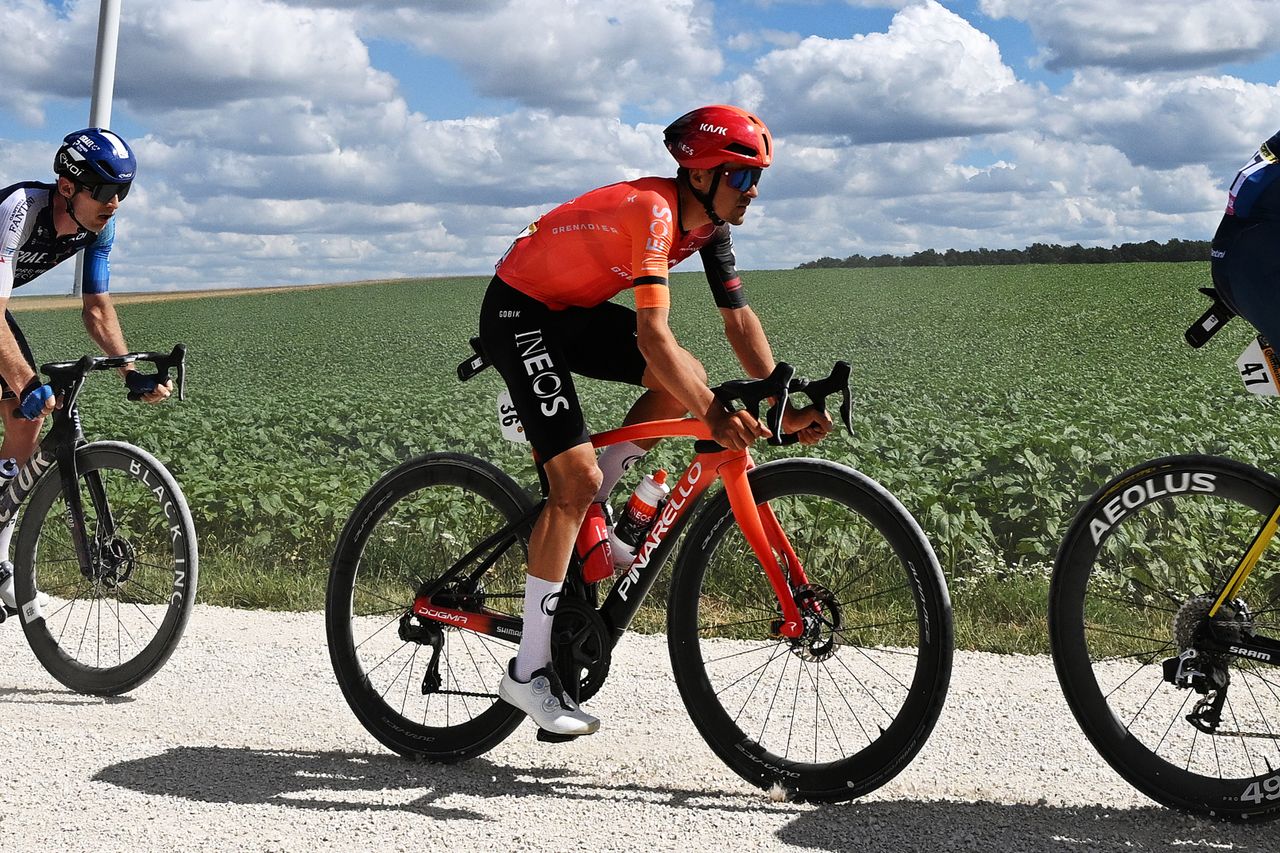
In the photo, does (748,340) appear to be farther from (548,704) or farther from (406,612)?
(406,612)

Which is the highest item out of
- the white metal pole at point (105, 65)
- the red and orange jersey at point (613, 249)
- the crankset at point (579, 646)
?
the white metal pole at point (105, 65)

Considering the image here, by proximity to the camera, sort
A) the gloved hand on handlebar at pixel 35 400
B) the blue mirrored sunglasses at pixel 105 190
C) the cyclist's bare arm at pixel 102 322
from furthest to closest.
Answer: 1. the cyclist's bare arm at pixel 102 322
2. the blue mirrored sunglasses at pixel 105 190
3. the gloved hand on handlebar at pixel 35 400

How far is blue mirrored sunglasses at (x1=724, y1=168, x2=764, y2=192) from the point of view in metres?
4.22

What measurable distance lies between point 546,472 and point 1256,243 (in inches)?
95.6

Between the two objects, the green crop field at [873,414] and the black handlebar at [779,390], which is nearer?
the black handlebar at [779,390]

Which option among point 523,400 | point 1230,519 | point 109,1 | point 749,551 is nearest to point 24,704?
point 523,400

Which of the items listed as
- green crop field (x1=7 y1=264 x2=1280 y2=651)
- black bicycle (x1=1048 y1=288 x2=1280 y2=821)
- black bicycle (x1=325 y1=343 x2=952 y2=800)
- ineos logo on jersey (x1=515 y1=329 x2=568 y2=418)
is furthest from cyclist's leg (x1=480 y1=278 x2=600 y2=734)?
green crop field (x1=7 y1=264 x2=1280 y2=651)

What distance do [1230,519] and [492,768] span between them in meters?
4.70

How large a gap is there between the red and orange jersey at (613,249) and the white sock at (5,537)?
315cm

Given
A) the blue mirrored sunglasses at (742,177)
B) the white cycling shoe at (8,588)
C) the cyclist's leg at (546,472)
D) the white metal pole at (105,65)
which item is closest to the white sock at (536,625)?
the cyclist's leg at (546,472)

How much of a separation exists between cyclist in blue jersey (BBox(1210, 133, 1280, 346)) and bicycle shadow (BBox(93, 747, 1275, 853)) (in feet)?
5.32

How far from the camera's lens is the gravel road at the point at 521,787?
13.1ft

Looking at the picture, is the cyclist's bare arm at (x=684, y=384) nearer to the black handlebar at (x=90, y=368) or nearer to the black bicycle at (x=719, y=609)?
the black bicycle at (x=719, y=609)

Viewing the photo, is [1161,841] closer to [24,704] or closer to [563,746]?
[563,746]
